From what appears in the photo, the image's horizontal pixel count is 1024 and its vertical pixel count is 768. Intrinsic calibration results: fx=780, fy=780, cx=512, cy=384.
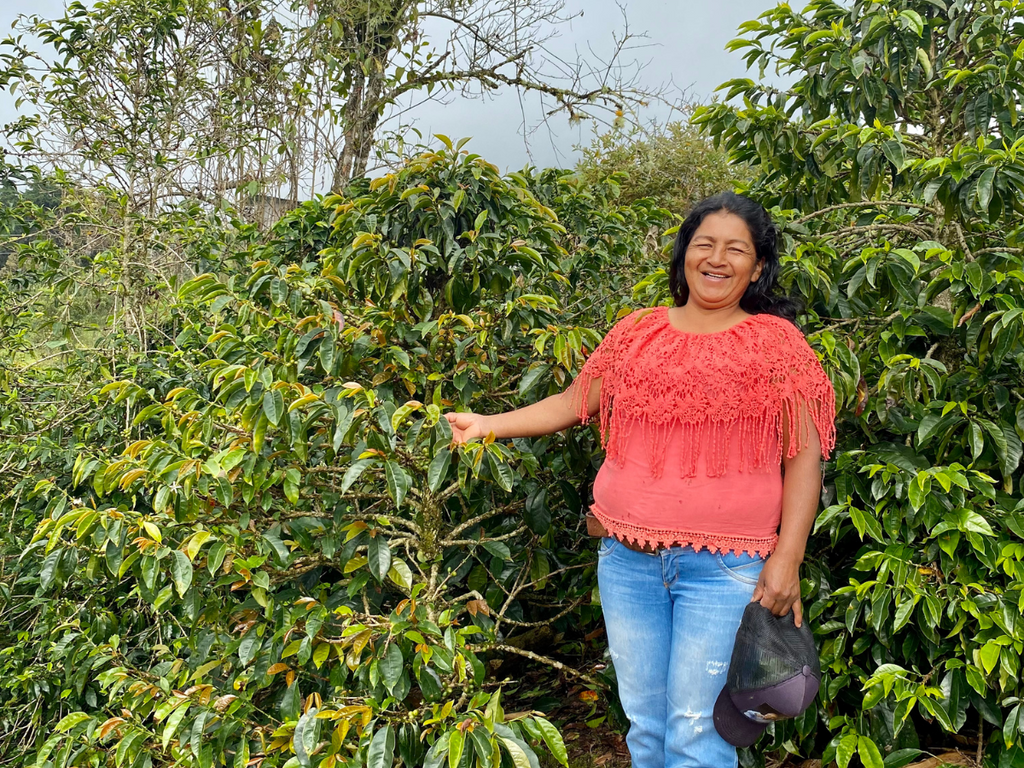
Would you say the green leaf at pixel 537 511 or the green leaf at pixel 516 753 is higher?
the green leaf at pixel 537 511

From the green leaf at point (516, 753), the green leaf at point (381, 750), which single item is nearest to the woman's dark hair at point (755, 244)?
the green leaf at point (516, 753)

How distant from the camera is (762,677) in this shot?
5.56 ft

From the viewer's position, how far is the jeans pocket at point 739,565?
5.76 feet

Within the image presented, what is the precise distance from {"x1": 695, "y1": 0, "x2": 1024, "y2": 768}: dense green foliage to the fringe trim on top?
301 millimetres

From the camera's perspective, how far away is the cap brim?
1.75 m

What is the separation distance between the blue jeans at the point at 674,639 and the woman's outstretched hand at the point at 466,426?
0.45 m

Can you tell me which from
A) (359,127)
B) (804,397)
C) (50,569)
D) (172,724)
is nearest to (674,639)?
(804,397)

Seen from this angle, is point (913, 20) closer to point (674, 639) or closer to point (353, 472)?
point (674, 639)

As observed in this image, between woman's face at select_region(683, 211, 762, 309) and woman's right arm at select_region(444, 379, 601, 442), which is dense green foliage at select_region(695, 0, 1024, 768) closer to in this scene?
woman's face at select_region(683, 211, 762, 309)

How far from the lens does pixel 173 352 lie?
3.70m

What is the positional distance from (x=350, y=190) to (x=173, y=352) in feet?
3.73

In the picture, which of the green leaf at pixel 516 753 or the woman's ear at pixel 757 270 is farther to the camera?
the woman's ear at pixel 757 270

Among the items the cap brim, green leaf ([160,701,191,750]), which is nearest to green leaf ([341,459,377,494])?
green leaf ([160,701,191,750])

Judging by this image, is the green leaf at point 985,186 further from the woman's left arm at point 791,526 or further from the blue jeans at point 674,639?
the blue jeans at point 674,639
